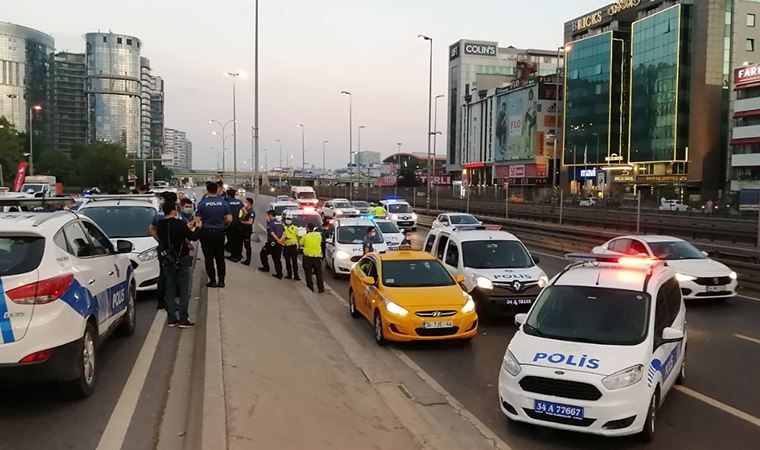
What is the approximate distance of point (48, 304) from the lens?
545cm

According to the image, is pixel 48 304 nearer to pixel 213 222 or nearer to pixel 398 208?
pixel 213 222

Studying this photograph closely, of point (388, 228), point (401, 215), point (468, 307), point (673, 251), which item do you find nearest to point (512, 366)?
point (468, 307)

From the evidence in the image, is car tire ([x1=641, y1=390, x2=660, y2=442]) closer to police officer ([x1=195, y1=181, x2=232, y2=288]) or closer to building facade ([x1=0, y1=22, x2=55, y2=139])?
police officer ([x1=195, y1=181, x2=232, y2=288])

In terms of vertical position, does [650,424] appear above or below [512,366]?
below

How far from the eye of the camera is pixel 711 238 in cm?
2886

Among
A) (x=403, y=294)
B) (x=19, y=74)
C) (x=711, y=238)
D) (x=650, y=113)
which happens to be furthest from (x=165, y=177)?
(x=403, y=294)

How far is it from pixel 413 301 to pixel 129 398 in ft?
14.8

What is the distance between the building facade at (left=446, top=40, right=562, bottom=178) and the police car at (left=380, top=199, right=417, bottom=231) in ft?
372

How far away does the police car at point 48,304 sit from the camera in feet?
17.4

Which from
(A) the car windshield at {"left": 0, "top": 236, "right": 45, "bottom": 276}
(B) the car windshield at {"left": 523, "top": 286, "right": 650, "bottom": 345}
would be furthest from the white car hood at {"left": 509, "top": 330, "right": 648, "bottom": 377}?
(A) the car windshield at {"left": 0, "top": 236, "right": 45, "bottom": 276}

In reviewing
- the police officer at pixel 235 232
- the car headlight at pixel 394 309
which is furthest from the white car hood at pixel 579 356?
the police officer at pixel 235 232

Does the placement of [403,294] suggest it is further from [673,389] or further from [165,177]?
[165,177]

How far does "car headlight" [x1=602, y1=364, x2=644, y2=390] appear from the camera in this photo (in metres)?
5.71

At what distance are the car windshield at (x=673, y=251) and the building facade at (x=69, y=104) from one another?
163861mm
